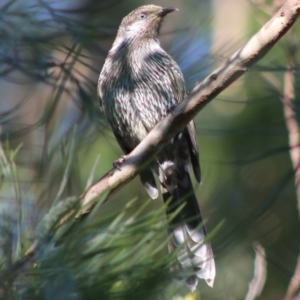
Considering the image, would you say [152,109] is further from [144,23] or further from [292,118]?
[292,118]

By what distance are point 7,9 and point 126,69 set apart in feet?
5.17

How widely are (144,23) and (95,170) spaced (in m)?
1.91

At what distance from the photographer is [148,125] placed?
365 centimetres

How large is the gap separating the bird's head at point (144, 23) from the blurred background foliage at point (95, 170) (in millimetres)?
379

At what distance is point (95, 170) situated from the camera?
95.0 inches

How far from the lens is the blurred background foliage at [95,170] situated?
1357mm

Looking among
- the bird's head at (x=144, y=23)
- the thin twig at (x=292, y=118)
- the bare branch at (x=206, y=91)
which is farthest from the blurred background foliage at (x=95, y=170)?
the bird's head at (x=144, y=23)

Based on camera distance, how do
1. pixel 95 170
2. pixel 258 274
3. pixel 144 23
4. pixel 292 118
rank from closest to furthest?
pixel 258 274, pixel 95 170, pixel 292 118, pixel 144 23

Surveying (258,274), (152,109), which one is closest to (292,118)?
(258,274)

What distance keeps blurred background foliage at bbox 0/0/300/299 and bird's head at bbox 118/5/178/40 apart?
14.9 inches

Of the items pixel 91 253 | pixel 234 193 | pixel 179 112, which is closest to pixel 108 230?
pixel 91 253

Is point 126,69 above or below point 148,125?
above

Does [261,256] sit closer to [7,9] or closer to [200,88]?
[200,88]

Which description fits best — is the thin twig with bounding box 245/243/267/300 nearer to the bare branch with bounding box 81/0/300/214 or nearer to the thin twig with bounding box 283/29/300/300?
the thin twig with bounding box 283/29/300/300
